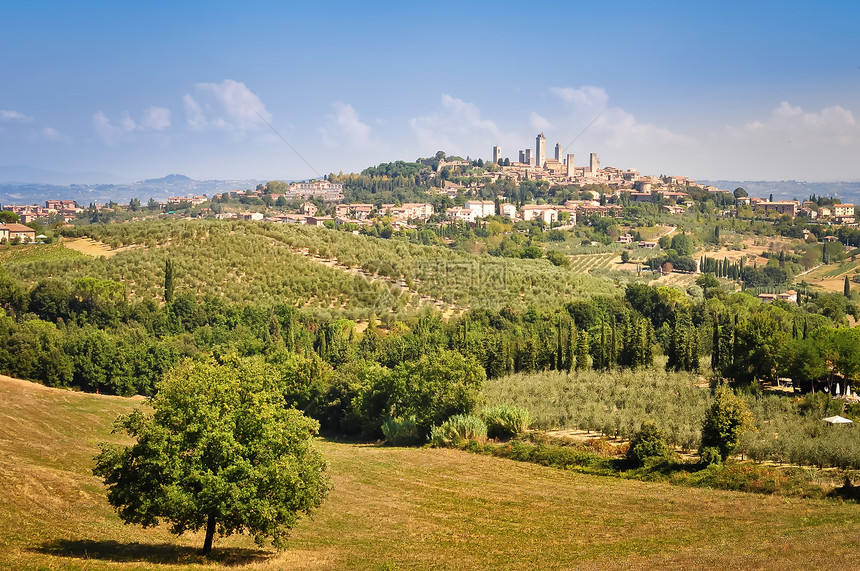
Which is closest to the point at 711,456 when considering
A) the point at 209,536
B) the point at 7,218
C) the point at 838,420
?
the point at 838,420

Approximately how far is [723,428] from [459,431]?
11192 mm

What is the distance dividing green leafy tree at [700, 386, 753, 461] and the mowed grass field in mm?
2971

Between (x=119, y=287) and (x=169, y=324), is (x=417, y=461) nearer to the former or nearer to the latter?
(x=169, y=324)

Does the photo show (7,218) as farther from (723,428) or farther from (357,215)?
(723,428)

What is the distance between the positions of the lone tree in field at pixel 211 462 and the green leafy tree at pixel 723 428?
15561 millimetres

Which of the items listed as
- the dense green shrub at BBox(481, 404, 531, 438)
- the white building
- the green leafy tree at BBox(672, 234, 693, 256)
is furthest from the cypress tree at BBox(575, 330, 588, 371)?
the white building

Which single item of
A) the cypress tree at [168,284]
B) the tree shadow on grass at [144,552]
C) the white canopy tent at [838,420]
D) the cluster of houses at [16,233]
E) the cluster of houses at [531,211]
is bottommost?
the white canopy tent at [838,420]

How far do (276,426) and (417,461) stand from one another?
49.1ft

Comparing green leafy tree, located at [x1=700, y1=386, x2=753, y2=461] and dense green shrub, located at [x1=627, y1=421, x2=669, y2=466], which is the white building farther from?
green leafy tree, located at [x1=700, y1=386, x2=753, y2=461]

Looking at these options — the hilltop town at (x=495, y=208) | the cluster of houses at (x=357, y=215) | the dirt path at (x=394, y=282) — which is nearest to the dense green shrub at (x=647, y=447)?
the dirt path at (x=394, y=282)

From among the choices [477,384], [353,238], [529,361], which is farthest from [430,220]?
[477,384]

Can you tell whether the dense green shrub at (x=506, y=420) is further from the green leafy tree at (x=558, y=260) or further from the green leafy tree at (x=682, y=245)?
the green leafy tree at (x=682, y=245)

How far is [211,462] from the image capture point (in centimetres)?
1460

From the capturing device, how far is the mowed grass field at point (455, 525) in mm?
15227
